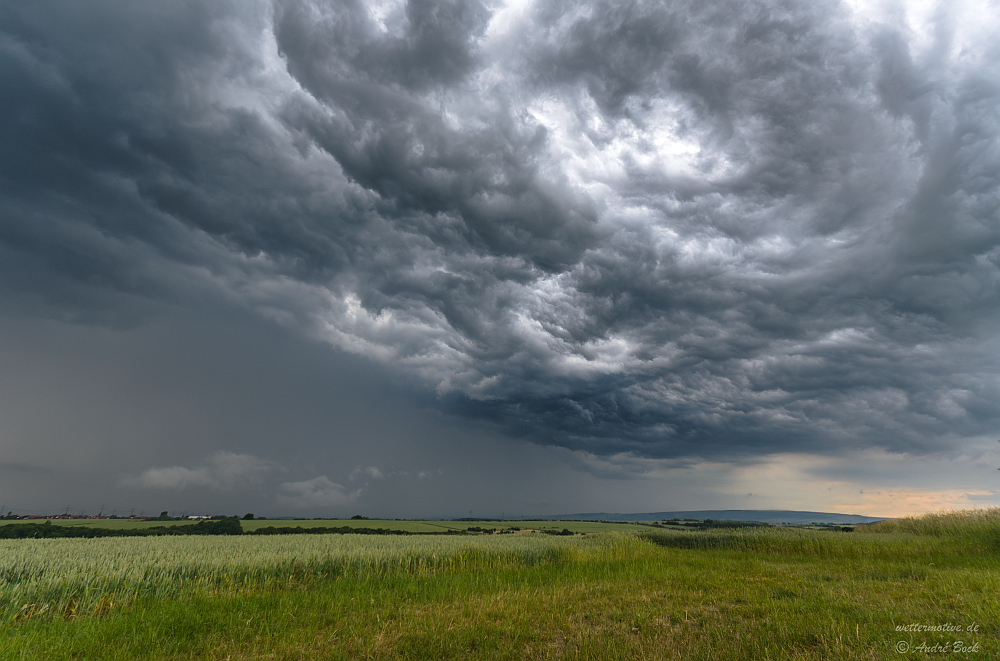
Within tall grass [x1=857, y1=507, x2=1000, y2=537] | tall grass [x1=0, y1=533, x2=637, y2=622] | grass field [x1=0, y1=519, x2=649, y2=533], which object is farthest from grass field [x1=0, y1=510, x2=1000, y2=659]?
grass field [x1=0, y1=519, x2=649, y2=533]

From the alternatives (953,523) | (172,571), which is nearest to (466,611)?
(172,571)

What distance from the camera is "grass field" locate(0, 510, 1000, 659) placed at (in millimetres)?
8414

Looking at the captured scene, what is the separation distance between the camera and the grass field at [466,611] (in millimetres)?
8414

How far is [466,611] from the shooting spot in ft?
37.4

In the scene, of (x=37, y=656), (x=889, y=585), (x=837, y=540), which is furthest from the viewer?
(x=837, y=540)

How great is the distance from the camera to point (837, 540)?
33.1 meters

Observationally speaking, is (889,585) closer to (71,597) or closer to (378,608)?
(378,608)

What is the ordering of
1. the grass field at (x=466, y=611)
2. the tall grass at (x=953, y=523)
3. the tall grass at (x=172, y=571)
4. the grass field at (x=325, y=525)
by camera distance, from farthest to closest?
the grass field at (x=325, y=525) < the tall grass at (x=953, y=523) < the tall grass at (x=172, y=571) < the grass field at (x=466, y=611)

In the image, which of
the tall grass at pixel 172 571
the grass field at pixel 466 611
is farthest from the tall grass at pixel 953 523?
the tall grass at pixel 172 571

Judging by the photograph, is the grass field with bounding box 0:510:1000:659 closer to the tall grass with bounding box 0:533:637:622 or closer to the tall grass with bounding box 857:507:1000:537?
the tall grass with bounding box 0:533:637:622

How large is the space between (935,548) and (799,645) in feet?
103

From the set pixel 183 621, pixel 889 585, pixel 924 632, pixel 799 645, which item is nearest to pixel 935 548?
pixel 889 585

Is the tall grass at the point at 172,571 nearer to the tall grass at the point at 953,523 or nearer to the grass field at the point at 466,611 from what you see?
the grass field at the point at 466,611

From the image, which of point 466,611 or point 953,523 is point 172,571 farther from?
point 953,523
